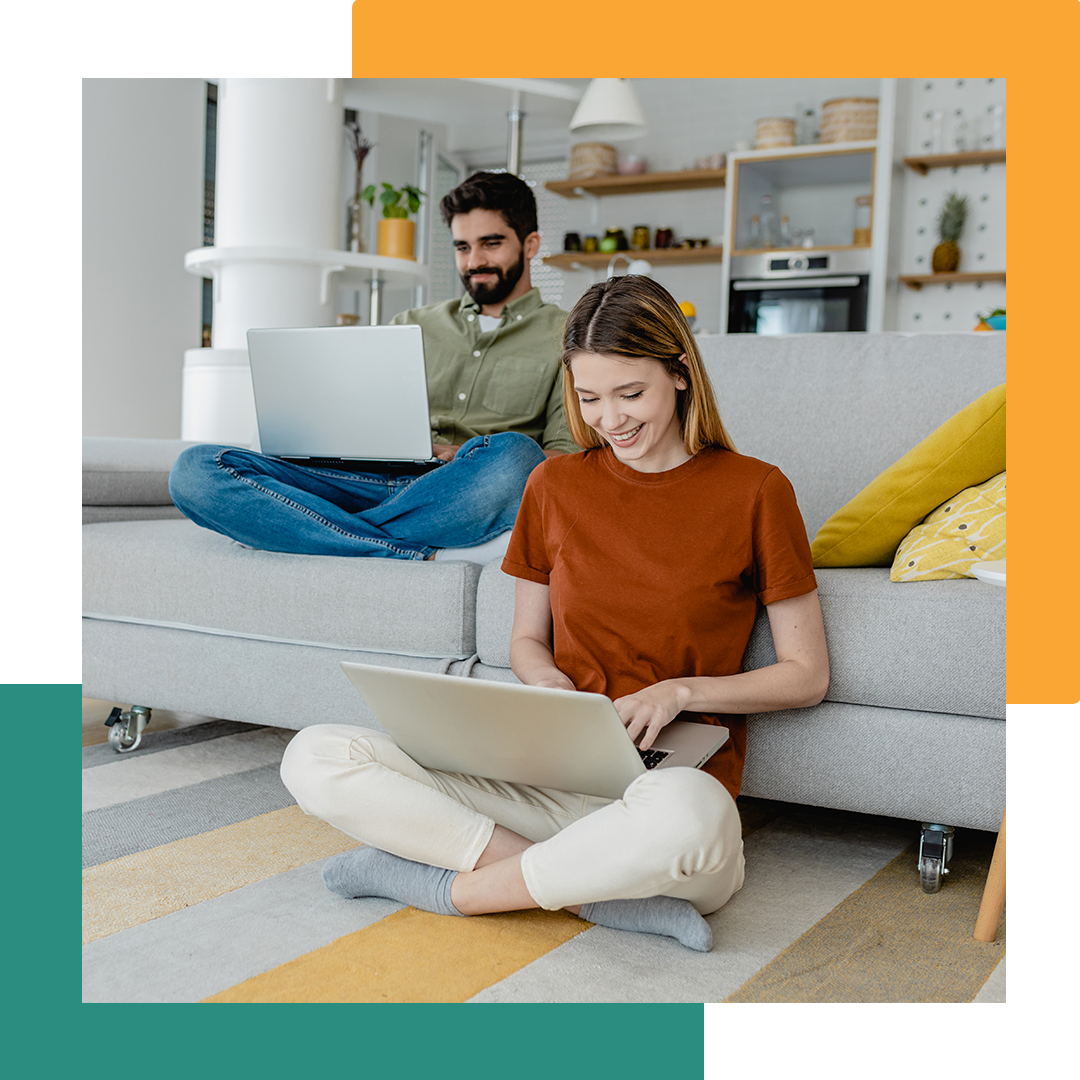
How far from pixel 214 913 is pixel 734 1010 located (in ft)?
2.09

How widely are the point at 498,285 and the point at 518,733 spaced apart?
50.8 inches

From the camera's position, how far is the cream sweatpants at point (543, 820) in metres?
1.17

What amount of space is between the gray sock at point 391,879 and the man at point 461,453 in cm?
69

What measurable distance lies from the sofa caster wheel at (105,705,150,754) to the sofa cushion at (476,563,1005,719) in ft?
3.75

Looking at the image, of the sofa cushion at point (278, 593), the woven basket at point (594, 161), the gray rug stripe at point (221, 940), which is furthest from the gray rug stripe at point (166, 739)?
the woven basket at point (594, 161)

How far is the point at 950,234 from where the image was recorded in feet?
15.8

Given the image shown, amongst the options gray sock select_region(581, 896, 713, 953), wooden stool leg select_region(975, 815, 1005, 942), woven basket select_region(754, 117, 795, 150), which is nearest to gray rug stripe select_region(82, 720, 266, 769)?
gray sock select_region(581, 896, 713, 953)

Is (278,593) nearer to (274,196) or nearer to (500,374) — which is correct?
(500,374)

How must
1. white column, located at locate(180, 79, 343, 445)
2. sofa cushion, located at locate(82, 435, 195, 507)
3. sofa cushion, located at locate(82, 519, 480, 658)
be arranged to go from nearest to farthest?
1. sofa cushion, located at locate(82, 519, 480, 658)
2. sofa cushion, located at locate(82, 435, 195, 507)
3. white column, located at locate(180, 79, 343, 445)

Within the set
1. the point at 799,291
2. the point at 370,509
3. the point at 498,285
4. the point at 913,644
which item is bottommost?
the point at 913,644

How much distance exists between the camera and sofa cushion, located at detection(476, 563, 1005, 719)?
4.72 ft

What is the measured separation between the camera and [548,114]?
487cm

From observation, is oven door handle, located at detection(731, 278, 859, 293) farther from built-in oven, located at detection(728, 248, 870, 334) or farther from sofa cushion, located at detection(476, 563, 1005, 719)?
sofa cushion, located at detection(476, 563, 1005, 719)

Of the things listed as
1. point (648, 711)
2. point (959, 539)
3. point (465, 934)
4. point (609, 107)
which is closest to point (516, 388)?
→ point (959, 539)
